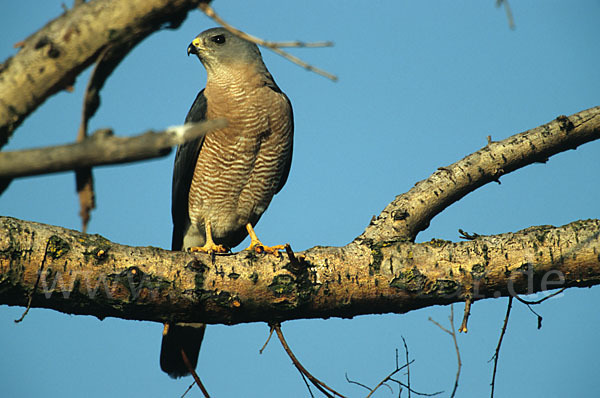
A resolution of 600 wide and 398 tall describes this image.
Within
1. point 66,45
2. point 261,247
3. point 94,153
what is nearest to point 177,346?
point 261,247

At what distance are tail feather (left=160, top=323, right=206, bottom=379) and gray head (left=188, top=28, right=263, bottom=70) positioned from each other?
2.55 meters

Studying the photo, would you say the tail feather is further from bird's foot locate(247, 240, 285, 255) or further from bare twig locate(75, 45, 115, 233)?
bare twig locate(75, 45, 115, 233)

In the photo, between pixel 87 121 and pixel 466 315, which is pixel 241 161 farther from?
pixel 87 121

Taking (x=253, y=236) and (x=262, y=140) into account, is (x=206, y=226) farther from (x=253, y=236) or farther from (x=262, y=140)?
(x=262, y=140)

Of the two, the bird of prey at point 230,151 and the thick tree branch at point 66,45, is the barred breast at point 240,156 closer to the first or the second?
the bird of prey at point 230,151

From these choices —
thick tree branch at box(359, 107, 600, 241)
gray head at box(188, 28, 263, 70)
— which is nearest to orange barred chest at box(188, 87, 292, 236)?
gray head at box(188, 28, 263, 70)

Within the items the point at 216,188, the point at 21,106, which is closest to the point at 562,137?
the point at 216,188

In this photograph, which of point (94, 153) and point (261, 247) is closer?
point (94, 153)

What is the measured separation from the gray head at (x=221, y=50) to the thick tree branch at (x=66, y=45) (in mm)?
3904

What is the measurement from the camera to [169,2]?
1.63 metres

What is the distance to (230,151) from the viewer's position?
512 cm

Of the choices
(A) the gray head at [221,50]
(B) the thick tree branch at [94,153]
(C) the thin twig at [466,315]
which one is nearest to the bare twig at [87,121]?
(B) the thick tree branch at [94,153]

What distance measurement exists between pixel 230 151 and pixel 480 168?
2184 mm

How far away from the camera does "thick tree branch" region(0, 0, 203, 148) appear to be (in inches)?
64.2
